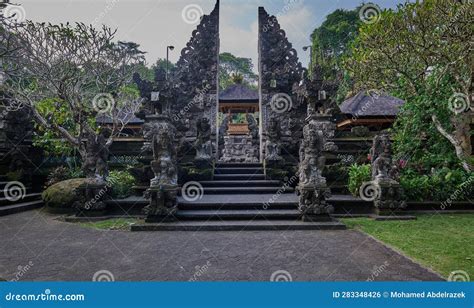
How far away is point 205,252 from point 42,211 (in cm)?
637

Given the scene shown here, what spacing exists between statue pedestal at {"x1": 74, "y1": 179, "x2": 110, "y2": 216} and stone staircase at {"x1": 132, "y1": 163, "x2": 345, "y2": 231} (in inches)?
69.9

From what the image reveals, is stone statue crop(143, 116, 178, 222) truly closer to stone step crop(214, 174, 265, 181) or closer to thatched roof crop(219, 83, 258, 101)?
stone step crop(214, 174, 265, 181)

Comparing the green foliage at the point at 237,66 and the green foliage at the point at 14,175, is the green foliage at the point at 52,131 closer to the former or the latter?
the green foliage at the point at 14,175

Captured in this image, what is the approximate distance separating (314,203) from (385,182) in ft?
7.05

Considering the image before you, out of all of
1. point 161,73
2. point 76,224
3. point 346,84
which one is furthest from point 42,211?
point 346,84

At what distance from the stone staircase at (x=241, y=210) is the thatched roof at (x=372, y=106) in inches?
428

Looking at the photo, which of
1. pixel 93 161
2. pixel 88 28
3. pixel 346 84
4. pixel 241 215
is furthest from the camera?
pixel 346 84

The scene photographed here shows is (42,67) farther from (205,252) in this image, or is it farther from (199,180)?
(205,252)

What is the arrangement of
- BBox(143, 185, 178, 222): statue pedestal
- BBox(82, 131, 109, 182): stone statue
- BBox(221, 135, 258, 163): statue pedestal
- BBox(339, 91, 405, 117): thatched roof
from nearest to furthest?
1. BBox(143, 185, 178, 222): statue pedestal
2. BBox(82, 131, 109, 182): stone statue
3. BBox(221, 135, 258, 163): statue pedestal
4. BBox(339, 91, 405, 117): thatched roof

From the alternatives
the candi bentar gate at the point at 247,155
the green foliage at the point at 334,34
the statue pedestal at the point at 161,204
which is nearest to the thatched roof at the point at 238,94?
the candi bentar gate at the point at 247,155

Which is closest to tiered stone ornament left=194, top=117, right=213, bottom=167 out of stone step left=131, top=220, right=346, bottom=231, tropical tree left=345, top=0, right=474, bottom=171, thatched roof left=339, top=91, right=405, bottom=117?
stone step left=131, top=220, right=346, bottom=231

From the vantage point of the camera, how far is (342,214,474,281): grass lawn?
11.9 ft

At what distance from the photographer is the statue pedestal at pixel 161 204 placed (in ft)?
19.2

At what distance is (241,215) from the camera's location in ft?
19.7
